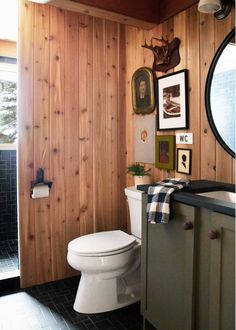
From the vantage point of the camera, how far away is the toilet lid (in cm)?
188

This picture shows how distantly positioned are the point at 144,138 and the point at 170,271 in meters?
1.21

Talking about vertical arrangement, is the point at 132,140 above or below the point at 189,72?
below

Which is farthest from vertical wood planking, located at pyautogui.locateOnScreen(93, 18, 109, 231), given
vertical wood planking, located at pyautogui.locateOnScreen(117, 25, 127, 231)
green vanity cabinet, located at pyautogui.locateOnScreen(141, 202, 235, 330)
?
→ green vanity cabinet, located at pyautogui.locateOnScreen(141, 202, 235, 330)

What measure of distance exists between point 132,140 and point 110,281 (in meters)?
1.20

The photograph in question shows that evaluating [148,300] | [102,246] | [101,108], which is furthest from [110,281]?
[101,108]

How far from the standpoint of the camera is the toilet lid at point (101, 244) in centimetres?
188

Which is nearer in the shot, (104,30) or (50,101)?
(50,101)

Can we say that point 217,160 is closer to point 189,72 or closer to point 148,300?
point 189,72

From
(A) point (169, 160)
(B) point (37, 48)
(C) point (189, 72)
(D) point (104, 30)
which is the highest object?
(D) point (104, 30)

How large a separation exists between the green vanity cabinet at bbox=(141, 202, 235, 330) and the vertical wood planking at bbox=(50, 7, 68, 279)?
3.10 ft

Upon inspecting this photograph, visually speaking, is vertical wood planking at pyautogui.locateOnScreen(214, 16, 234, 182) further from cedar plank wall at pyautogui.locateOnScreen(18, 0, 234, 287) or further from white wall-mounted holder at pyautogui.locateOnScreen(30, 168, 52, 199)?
white wall-mounted holder at pyautogui.locateOnScreen(30, 168, 52, 199)

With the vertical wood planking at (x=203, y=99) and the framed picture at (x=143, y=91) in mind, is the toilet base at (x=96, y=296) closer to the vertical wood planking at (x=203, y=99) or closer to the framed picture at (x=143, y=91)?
the vertical wood planking at (x=203, y=99)

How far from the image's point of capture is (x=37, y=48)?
2254 millimetres

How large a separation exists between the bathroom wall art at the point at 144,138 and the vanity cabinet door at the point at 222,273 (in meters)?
1.19
